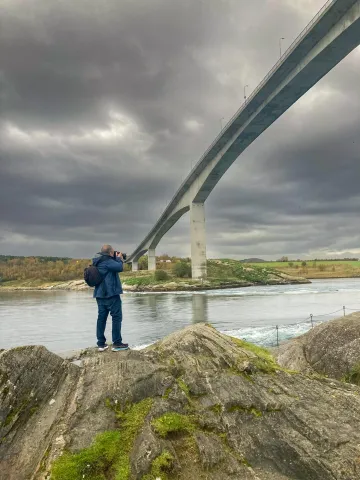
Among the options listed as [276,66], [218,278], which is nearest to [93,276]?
[276,66]

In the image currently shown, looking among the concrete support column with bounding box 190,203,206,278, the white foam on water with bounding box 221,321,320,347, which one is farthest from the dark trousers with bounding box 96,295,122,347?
the concrete support column with bounding box 190,203,206,278

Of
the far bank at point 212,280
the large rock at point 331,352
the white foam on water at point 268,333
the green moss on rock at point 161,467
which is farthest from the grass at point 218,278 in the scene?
the green moss on rock at point 161,467

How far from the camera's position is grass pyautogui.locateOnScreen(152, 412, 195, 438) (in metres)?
4.62

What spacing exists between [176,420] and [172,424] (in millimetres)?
97

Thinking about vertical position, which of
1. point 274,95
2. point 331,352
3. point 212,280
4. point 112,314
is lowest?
point 212,280

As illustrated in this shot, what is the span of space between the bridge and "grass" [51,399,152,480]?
31.5 metres

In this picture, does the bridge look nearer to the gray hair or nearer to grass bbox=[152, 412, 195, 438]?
the gray hair

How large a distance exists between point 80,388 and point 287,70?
36.9m

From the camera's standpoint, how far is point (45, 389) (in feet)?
17.3

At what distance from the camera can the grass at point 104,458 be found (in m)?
4.03

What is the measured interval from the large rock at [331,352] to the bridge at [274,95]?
2651cm

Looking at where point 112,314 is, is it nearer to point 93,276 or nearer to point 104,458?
point 93,276

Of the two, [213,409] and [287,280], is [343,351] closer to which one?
[213,409]

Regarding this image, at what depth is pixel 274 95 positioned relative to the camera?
38656 mm
